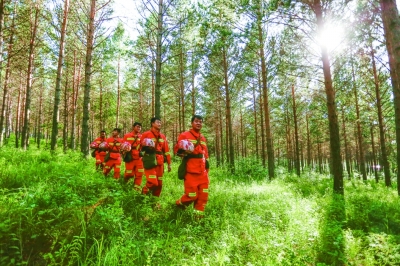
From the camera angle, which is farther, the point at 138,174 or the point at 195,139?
the point at 138,174

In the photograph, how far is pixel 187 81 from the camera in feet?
62.2

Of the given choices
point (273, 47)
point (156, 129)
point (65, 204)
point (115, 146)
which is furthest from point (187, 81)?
point (65, 204)

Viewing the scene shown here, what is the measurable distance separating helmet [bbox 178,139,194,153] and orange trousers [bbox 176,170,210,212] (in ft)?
1.90

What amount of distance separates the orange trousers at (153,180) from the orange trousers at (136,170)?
704 millimetres

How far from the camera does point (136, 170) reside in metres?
6.65

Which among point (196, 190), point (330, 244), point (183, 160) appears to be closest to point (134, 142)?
point (183, 160)

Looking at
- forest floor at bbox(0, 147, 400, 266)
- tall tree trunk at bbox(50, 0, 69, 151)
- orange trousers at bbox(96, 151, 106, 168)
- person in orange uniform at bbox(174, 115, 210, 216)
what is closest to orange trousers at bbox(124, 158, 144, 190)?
forest floor at bbox(0, 147, 400, 266)

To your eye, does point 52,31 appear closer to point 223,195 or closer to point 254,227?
point 223,195

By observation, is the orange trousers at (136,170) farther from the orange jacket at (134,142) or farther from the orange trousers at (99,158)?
the orange trousers at (99,158)

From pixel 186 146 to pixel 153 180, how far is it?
1474 millimetres

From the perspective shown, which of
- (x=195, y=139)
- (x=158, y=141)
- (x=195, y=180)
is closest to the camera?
(x=195, y=180)

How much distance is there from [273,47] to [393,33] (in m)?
7.98

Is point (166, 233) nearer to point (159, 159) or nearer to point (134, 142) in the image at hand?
point (159, 159)

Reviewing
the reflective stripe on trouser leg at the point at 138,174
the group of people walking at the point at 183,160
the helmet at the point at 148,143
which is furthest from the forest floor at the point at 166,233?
the helmet at the point at 148,143
